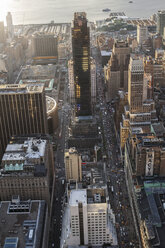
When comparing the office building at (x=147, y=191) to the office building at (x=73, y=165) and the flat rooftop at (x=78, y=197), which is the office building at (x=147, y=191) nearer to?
the office building at (x=73, y=165)

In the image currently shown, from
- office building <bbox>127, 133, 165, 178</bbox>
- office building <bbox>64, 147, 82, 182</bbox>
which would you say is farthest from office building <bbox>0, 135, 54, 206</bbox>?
office building <bbox>127, 133, 165, 178</bbox>

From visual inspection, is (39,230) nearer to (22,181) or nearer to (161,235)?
(22,181)

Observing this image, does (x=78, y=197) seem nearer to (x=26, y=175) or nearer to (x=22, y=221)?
(x=22, y=221)

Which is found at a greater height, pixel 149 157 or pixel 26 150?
pixel 26 150

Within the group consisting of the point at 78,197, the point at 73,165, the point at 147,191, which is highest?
the point at 78,197

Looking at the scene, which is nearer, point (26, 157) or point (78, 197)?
point (78, 197)

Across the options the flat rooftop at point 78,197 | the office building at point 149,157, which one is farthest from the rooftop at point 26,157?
the office building at point 149,157

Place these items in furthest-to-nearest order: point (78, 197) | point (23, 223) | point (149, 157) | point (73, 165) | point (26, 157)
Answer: point (73, 165) < point (149, 157) < point (26, 157) < point (23, 223) < point (78, 197)

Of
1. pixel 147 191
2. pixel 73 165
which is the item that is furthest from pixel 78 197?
pixel 73 165

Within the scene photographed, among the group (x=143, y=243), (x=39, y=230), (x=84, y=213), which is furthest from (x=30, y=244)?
(x=143, y=243)
